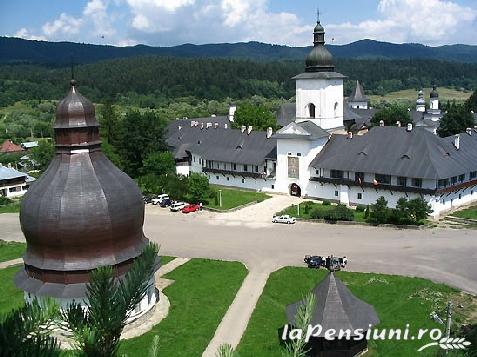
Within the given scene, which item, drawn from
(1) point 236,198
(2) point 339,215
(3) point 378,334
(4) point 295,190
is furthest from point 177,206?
(3) point 378,334

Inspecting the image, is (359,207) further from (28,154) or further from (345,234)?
(28,154)

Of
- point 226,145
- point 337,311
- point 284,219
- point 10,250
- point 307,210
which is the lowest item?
point 10,250

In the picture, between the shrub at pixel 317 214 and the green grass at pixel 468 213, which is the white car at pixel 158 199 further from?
the green grass at pixel 468 213

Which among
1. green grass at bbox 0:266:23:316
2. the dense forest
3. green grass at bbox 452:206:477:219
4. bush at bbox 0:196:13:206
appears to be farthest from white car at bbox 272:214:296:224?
the dense forest

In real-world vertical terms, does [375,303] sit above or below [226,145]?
below

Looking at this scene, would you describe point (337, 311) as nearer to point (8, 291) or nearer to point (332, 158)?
point (8, 291)

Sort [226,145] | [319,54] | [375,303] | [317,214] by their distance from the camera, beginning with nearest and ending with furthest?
[375,303] → [317,214] → [319,54] → [226,145]
